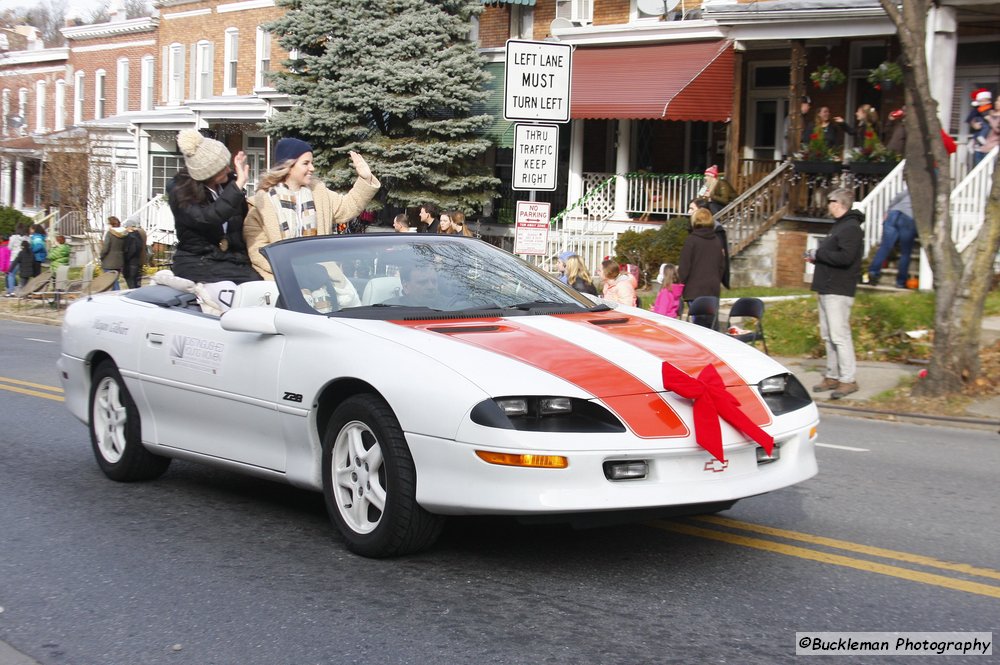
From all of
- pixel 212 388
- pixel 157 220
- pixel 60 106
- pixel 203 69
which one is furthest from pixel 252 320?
pixel 60 106

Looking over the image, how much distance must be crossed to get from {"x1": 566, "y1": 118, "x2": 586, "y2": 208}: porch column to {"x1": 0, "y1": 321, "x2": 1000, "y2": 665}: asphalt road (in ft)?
65.1

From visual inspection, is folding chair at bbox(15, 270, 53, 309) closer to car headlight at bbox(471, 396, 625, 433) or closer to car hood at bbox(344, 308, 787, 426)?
car hood at bbox(344, 308, 787, 426)

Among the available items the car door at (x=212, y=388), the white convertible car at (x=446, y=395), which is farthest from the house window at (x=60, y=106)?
the car door at (x=212, y=388)

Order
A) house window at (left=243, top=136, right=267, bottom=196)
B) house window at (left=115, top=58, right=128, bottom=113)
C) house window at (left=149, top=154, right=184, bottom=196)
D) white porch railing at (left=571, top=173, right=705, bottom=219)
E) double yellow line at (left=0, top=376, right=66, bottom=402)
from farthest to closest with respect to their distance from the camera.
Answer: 1. house window at (left=115, top=58, right=128, bottom=113)
2. house window at (left=149, top=154, right=184, bottom=196)
3. house window at (left=243, top=136, right=267, bottom=196)
4. white porch railing at (left=571, top=173, right=705, bottom=219)
5. double yellow line at (left=0, top=376, right=66, bottom=402)

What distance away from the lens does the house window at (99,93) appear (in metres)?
49.3

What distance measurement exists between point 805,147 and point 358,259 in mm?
16148

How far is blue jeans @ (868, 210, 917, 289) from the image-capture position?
1764 centimetres

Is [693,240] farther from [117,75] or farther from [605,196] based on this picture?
[117,75]

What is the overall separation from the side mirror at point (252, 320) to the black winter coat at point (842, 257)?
768 cm

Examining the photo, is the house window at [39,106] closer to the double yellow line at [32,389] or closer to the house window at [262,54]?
the house window at [262,54]

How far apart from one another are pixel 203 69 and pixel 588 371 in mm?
39057

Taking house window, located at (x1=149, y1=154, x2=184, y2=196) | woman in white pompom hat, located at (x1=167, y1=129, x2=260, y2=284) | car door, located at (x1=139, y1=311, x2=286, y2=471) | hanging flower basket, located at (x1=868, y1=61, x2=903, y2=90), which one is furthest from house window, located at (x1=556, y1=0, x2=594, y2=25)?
car door, located at (x1=139, y1=311, x2=286, y2=471)

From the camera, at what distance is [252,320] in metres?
6.20

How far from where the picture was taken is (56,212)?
4306 centimetres
